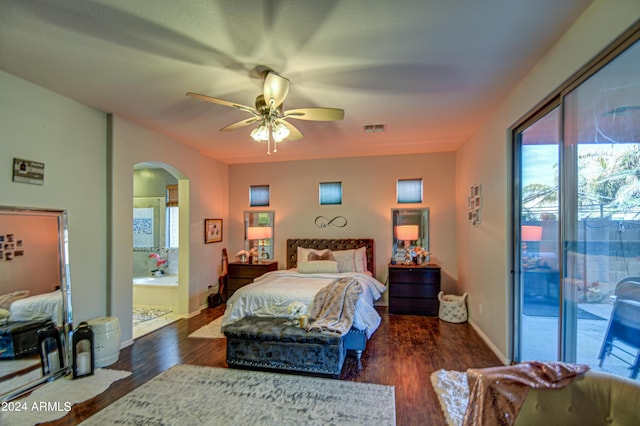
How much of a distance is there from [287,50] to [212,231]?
421 centimetres

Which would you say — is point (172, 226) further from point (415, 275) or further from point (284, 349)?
point (415, 275)

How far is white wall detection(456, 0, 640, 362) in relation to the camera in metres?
1.75

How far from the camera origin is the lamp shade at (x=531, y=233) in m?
2.61

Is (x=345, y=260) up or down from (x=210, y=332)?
up

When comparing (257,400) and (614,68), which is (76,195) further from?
(614,68)

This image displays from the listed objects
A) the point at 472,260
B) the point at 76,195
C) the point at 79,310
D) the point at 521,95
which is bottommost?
the point at 79,310

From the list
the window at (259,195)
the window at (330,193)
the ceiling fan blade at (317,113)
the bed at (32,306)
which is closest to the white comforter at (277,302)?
the bed at (32,306)

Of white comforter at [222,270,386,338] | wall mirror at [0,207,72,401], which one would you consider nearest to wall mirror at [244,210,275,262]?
white comforter at [222,270,386,338]

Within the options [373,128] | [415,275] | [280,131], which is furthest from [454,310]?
[280,131]

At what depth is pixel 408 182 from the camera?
5574 millimetres

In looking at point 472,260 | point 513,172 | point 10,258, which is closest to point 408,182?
point 472,260

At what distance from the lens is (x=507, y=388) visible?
1330 mm

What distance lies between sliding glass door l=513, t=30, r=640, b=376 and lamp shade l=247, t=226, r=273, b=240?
4.34 meters

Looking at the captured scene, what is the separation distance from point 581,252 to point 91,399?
13.1 feet
